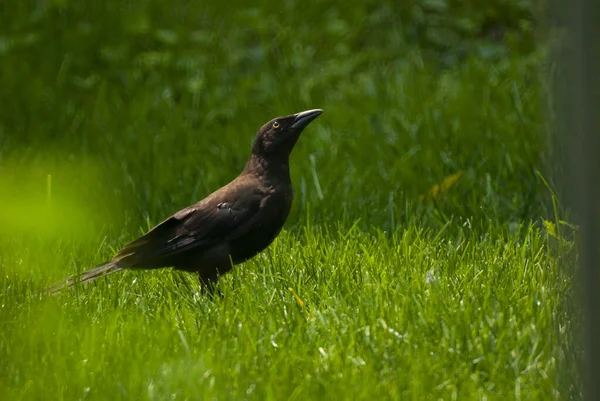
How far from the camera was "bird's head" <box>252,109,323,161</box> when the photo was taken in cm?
422

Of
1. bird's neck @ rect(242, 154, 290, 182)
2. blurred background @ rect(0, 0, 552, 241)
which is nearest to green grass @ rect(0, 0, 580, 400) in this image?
blurred background @ rect(0, 0, 552, 241)

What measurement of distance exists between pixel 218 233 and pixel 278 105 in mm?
2651

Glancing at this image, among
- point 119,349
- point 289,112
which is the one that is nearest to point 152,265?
point 119,349

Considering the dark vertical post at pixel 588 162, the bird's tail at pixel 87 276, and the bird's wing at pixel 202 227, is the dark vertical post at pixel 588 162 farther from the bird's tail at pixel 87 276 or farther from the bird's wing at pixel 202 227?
the bird's tail at pixel 87 276

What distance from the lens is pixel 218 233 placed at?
13.4 ft

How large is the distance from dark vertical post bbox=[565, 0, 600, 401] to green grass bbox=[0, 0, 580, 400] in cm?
12

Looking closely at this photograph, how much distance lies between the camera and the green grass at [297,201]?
119 inches

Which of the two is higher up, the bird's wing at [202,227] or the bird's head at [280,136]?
the bird's head at [280,136]

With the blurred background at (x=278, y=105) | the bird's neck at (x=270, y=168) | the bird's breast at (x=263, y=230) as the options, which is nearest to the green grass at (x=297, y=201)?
the blurred background at (x=278, y=105)

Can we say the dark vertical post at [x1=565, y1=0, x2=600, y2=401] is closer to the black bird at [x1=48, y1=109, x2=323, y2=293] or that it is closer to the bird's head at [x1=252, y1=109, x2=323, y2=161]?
the black bird at [x1=48, y1=109, x2=323, y2=293]

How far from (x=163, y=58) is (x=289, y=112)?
53.5 inches

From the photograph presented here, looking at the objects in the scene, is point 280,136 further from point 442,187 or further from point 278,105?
point 278,105

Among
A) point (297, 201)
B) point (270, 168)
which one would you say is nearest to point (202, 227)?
point (270, 168)

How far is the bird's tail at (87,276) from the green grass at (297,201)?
0.22 feet
